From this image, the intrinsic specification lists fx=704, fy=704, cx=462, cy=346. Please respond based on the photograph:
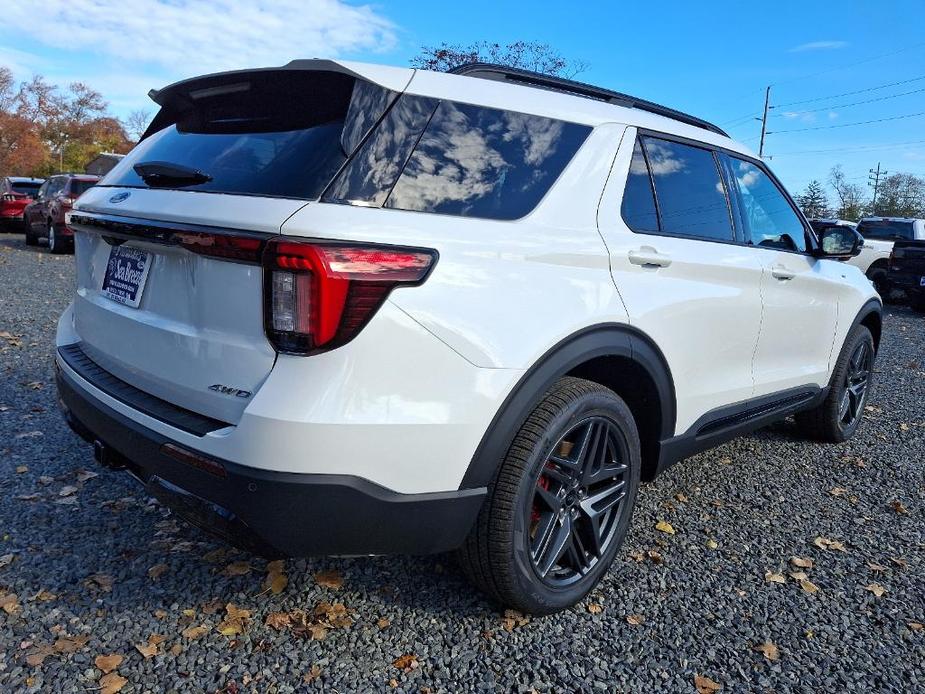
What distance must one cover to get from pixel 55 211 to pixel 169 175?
1464 cm

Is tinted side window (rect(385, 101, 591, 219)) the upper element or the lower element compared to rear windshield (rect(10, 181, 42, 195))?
upper

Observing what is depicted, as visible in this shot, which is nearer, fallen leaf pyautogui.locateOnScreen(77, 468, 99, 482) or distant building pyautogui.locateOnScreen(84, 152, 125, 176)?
fallen leaf pyautogui.locateOnScreen(77, 468, 99, 482)

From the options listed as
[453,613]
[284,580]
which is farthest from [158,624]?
[453,613]

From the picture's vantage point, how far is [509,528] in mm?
2199

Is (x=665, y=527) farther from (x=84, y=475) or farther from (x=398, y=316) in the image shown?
(x=84, y=475)

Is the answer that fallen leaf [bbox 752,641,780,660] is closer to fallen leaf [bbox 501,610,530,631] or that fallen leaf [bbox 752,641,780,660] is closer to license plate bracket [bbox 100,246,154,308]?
fallen leaf [bbox 501,610,530,631]

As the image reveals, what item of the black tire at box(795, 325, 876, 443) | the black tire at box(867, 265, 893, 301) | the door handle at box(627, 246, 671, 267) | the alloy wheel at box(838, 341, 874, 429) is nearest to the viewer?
the door handle at box(627, 246, 671, 267)

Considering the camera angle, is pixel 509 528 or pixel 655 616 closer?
pixel 509 528

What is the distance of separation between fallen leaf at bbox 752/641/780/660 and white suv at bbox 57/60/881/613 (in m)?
0.57

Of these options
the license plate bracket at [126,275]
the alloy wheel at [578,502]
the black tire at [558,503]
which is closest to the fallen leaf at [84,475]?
the license plate bracket at [126,275]

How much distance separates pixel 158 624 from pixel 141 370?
2.84 ft

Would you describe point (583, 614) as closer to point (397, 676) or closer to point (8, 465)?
point (397, 676)

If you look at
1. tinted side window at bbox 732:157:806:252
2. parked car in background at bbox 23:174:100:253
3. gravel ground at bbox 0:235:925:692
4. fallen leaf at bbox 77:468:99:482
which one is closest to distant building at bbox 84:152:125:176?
parked car in background at bbox 23:174:100:253

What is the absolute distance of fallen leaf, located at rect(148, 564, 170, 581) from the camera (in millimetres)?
2623
